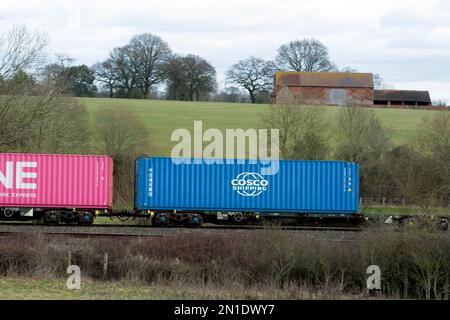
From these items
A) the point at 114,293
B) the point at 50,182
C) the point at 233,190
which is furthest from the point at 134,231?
the point at 114,293

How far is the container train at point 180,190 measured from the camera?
24.6 metres

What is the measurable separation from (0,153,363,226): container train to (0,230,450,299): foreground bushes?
3.88 metres

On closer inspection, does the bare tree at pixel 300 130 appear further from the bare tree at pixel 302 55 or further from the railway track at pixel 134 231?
the bare tree at pixel 302 55

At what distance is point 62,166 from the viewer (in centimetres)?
2478

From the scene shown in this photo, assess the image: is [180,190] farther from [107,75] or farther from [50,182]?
[107,75]

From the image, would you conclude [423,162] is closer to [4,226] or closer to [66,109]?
[66,109]

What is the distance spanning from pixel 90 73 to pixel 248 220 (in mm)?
64954

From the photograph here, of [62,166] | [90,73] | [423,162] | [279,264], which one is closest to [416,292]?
[279,264]

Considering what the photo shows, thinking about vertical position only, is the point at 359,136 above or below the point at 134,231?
above

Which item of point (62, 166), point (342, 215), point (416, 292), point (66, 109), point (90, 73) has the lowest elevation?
point (416, 292)

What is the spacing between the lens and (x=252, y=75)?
91062 millimetres

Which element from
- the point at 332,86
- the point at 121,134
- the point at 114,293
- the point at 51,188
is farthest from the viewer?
the point at 332,86

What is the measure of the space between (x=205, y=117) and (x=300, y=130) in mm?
22249

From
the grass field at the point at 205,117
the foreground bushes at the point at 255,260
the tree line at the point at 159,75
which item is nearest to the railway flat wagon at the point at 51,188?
the foreground bushes at the point at 255,260
